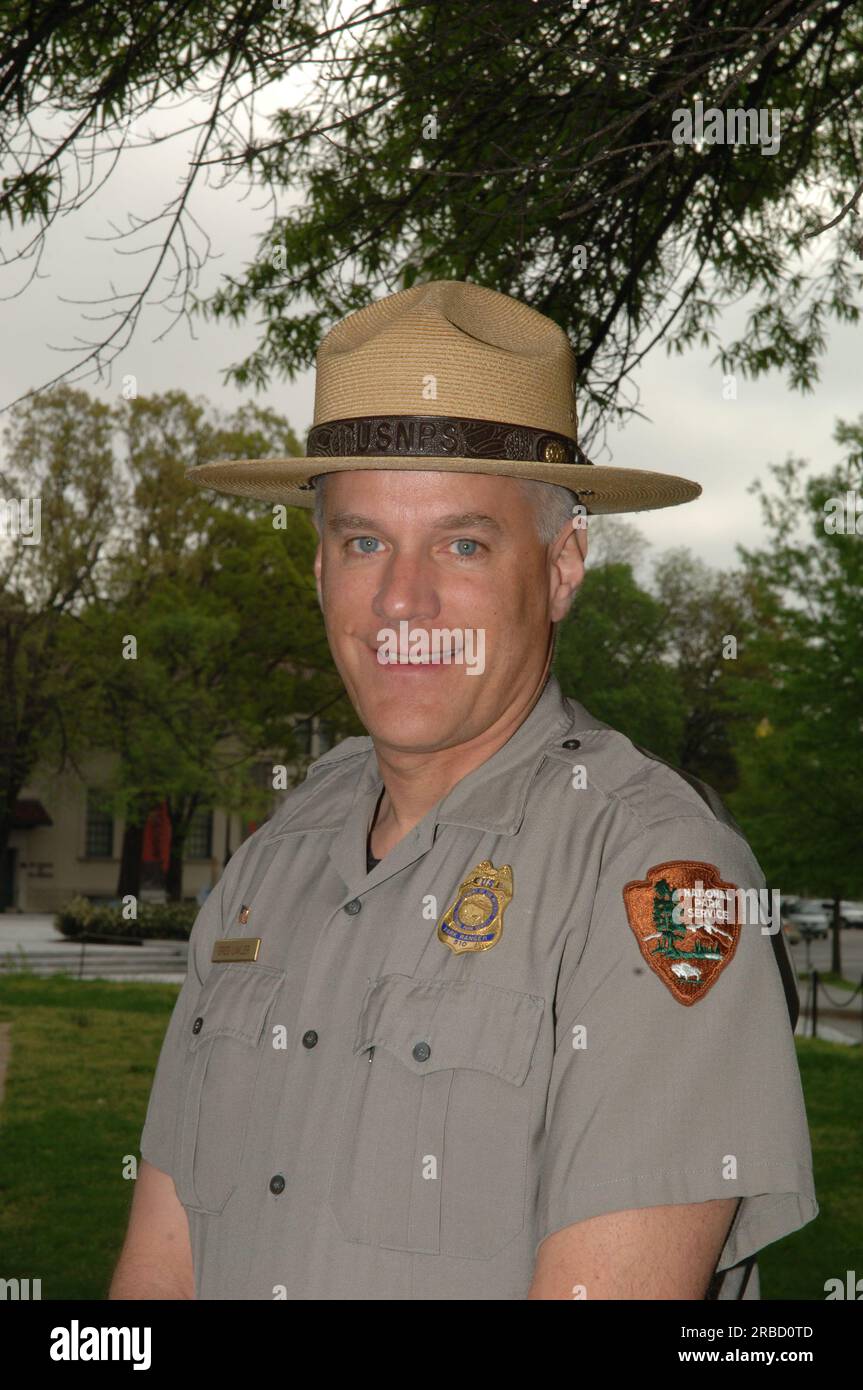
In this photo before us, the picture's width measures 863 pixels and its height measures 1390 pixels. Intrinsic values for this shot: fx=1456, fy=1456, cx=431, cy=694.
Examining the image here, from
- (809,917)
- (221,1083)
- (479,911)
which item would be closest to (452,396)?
(479,911)

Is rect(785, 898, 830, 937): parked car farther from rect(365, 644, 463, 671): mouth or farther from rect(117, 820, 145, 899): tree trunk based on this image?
rect(365, 644, 463, 671): mouth

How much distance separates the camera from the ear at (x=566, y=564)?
8.49 feet

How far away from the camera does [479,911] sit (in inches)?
88.2

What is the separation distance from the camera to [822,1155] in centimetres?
1116

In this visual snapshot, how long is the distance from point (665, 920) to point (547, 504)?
2.83ft

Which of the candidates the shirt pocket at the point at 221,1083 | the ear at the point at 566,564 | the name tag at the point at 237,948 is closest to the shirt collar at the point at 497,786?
the ear at the point at 566,564

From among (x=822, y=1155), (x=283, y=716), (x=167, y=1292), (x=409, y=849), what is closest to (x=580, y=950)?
(x=409, y=849)

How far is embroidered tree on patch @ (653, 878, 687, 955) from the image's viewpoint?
1.94 meters

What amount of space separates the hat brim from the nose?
6.2 inches

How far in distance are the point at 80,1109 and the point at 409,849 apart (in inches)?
423

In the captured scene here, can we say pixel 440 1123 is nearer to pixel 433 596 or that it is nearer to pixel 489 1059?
pixel 489 1059

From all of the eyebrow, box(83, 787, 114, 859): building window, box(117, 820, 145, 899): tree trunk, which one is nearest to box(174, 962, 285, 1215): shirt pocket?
the eyebrow

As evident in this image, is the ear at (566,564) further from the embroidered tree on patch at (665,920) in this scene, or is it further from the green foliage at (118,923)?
the green foliage at (118,923)
